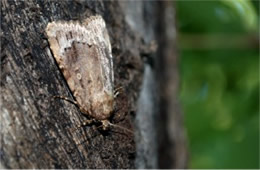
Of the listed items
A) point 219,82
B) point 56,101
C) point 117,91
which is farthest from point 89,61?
point 219,82

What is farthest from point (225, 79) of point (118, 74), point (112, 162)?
point (112, 162)

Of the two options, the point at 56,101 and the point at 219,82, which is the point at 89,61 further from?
the point at 219,82

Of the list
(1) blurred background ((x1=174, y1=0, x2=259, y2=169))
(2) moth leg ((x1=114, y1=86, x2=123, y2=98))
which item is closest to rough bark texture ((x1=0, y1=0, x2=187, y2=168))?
(2) moth leg ((x1=114, y1=86, x2=123, y2=98))

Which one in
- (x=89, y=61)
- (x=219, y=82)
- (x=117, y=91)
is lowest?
(x=219, y=82)

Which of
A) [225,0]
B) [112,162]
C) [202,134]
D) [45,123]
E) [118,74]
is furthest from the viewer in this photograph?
[202,134]

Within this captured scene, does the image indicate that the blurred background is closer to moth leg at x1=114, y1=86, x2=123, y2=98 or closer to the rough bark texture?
the rough bark texture

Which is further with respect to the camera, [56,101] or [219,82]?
[219,82]

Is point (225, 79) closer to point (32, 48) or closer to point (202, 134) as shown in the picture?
point (202, 134)
